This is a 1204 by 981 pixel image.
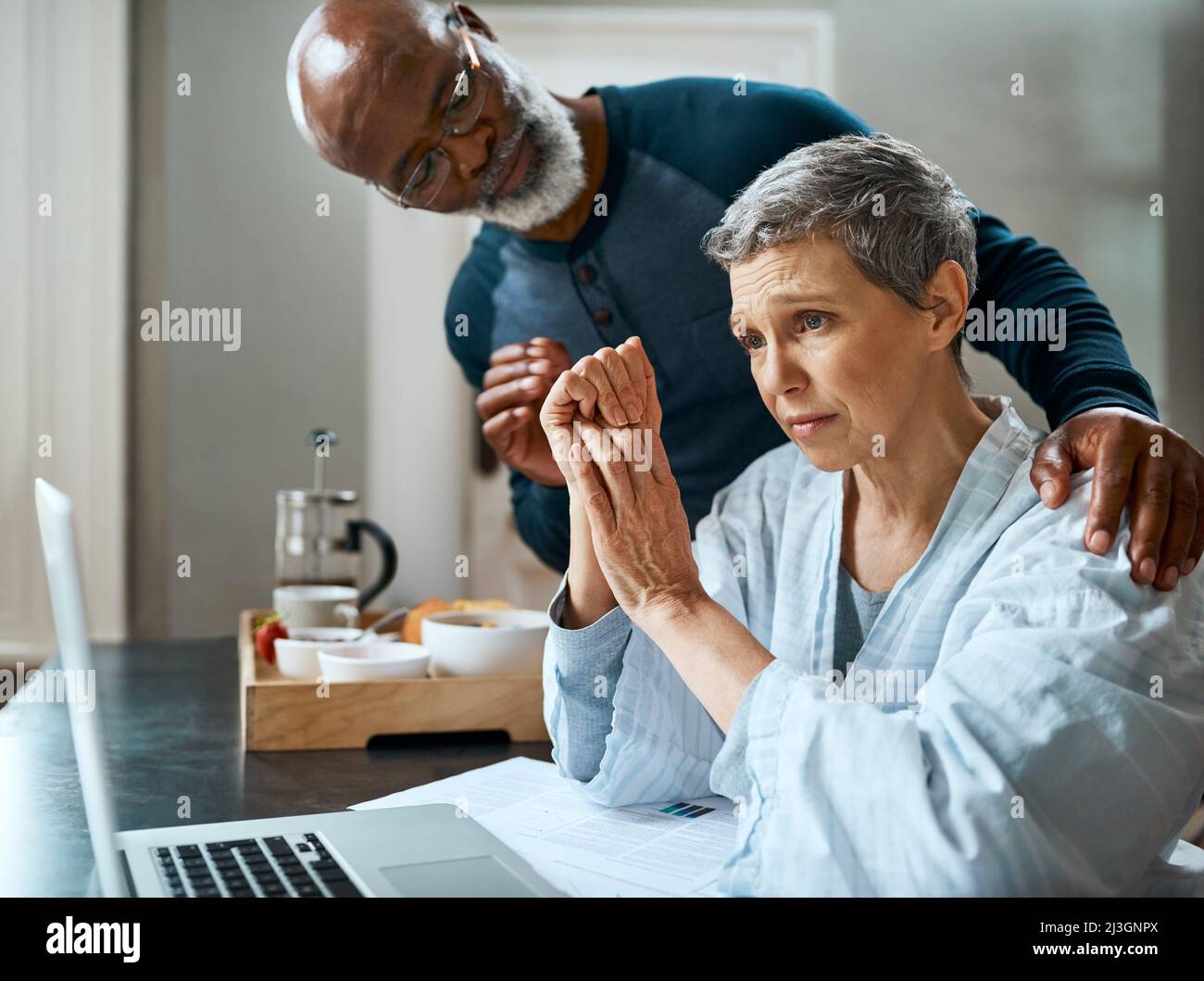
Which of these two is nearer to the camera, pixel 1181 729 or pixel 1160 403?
pixel 1181 729

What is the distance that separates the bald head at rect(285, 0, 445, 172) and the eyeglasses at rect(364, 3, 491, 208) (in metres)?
0.04

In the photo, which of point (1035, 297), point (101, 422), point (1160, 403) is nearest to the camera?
point (1035, 297)

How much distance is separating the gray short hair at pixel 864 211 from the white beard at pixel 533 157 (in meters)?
0.55

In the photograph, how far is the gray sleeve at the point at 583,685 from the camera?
40.1 inches

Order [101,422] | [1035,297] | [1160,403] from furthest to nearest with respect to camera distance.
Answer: [101,422] < [1160,403] < [1035,297]

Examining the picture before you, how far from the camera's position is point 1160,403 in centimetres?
192

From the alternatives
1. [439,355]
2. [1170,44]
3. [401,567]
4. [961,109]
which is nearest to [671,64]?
[961,109]

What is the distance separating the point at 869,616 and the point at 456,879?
45 cm

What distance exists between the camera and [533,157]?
1.48 meters

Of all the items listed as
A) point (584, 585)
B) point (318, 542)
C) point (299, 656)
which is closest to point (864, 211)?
point (584, 585)

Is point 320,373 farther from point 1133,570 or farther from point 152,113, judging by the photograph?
point 1133,570

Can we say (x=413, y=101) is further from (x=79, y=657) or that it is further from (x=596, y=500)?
(x=79, y=657)

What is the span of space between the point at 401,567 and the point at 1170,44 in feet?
6.21

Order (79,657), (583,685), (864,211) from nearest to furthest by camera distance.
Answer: (79,657) < (864,211) < (583,685)
